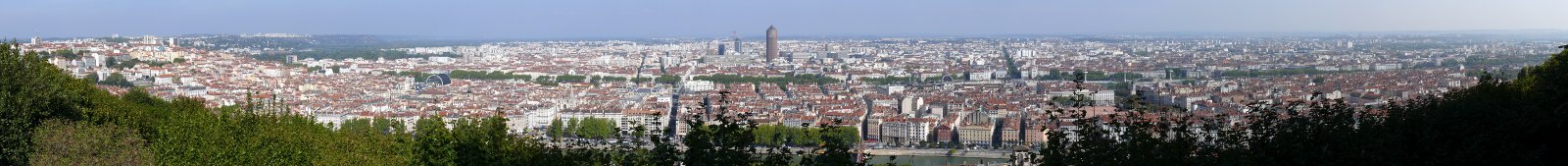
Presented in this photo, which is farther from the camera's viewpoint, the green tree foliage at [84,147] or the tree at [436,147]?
the green tree foliage at [84,147]

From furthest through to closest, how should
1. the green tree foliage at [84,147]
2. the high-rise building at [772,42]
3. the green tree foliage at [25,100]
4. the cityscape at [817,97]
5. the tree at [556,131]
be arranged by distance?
the high-rise building at [772,42]
the green tree foliage at [25,100]
the green tree foliage at [84,147]
the tree at [556,131]
the cityscape at [817,97]

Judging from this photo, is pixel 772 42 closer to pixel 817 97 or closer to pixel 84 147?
pixel 817 97

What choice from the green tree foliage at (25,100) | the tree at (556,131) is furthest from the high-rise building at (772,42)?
the green tree foliage at (25,100)

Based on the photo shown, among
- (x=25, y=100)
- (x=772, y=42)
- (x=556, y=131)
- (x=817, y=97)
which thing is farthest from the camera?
(x=772, y=42)

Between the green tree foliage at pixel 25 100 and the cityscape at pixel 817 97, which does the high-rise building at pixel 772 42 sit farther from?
the green tree foliage at pixel 25 100

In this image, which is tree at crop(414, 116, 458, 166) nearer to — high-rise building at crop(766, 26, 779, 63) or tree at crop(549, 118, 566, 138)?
tree at crop(549, 118, 566, 138)

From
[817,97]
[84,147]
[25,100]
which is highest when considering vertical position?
[25,100]

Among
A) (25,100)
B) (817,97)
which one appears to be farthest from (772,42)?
(25,100)

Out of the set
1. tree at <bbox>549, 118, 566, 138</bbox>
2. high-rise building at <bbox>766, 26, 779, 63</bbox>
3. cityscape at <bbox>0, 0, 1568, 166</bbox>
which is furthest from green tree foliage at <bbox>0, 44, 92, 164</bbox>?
high-rise building at <bbox>766, 26, 779, 63</bbox>

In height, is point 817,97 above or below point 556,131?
below
